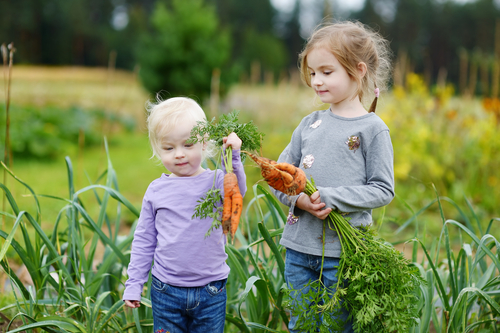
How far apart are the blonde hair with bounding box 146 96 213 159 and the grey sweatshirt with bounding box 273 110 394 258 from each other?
422 mm

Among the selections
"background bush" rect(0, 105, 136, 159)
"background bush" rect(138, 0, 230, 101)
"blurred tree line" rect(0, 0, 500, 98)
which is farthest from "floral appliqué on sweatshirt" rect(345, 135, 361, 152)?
"blurred tree line" rect(0, 0, 500, 98)

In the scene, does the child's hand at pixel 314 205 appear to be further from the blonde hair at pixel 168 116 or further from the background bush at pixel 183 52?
the background bush at pixel 183 52

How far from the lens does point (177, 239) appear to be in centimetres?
144

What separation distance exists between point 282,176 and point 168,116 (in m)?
0.47

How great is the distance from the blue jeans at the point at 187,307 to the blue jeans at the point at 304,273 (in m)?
0.28

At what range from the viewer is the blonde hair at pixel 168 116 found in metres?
1.44

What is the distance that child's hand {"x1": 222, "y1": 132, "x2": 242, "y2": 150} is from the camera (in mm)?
1278

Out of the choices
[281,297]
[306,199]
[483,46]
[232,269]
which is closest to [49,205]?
[232,269]

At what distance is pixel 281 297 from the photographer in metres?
1.84

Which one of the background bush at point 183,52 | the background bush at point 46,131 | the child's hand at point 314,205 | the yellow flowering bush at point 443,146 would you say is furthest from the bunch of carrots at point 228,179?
the background bush at point 183,52

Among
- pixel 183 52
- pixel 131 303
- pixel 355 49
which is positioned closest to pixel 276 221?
pixel 131 303

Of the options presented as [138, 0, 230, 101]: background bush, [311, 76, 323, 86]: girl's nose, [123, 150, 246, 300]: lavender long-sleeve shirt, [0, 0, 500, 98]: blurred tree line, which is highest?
[0, 0, 500, 98]: blurred tree line

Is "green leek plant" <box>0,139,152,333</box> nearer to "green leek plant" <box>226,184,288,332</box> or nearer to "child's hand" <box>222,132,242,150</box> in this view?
"green leek plant" <box>226,184,288,332</box>

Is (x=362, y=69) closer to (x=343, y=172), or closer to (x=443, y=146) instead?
(x=343, y=172)
